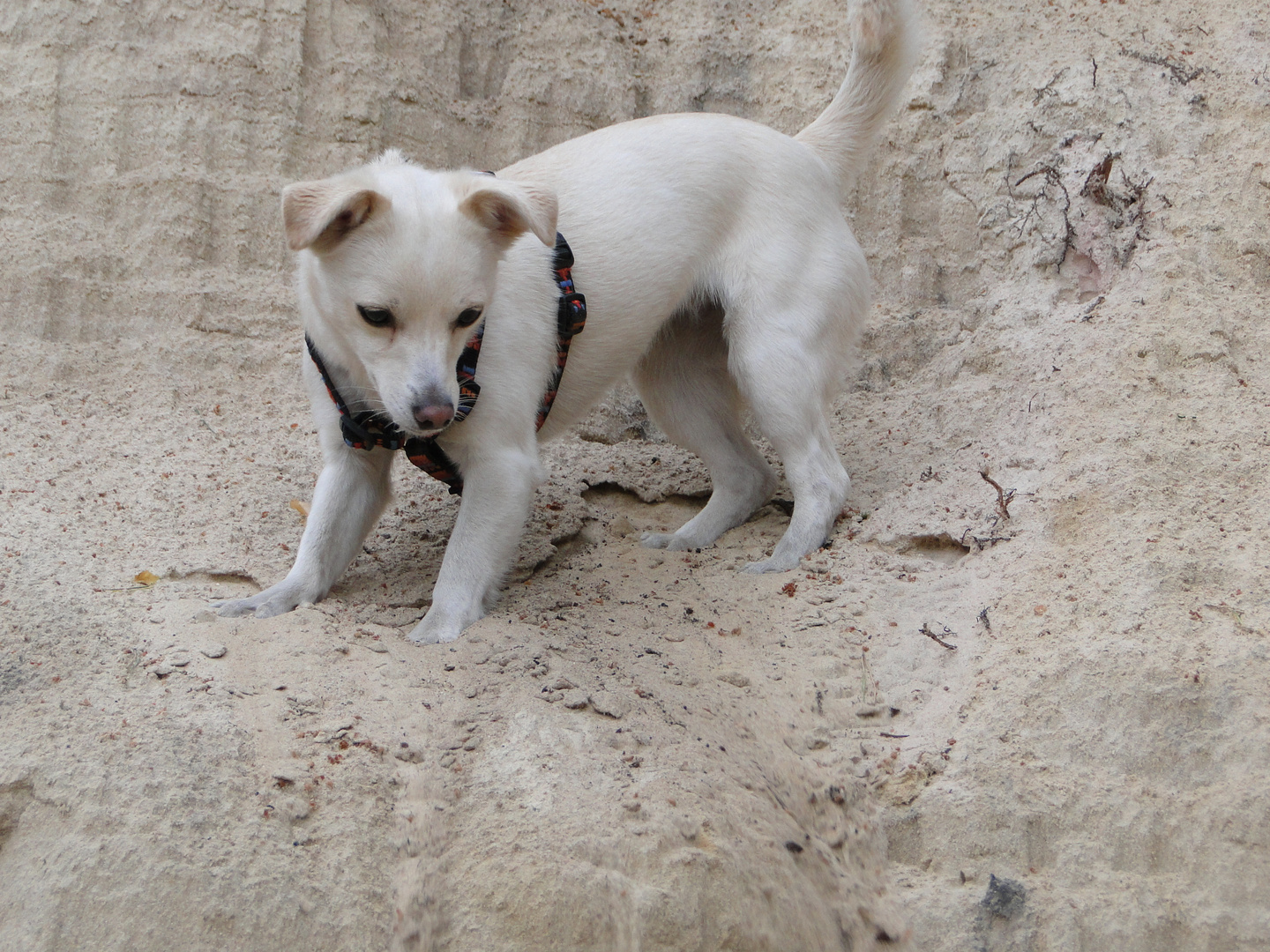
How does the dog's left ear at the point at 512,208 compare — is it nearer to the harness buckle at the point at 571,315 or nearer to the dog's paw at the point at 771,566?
the harness buckle at the point at 571,315

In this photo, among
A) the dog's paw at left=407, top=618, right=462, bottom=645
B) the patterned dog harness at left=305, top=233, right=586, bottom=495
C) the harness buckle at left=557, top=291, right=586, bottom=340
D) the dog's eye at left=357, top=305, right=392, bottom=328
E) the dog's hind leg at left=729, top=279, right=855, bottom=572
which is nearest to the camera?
the dog's eye at left=357, top=305, right=392, bottom=328

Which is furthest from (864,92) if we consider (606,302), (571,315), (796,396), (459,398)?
(459,398)

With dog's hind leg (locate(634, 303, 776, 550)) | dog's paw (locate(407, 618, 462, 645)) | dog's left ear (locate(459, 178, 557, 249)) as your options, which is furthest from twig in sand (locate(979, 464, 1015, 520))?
dog's paw (locate(407, 618, 462, 645))

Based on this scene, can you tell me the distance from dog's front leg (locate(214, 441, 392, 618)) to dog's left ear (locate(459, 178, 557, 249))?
970mm

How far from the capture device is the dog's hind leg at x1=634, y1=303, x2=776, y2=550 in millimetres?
4469

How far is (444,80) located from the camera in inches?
226

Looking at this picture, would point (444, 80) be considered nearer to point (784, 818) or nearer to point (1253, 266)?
point (1253, 266)

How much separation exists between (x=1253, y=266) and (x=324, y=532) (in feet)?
12.6

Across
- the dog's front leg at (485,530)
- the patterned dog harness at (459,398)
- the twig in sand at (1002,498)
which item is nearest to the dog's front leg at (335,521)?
the patterned dog harness at (459,398)

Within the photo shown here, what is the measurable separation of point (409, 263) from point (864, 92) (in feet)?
7.70

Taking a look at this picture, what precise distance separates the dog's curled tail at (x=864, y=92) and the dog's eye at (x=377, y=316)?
216 cm

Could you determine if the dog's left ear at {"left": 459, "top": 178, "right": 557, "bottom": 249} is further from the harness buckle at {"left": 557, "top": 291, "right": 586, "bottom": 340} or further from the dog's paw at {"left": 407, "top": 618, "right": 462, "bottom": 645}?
the dog's paw at {"left": 407, "top": 618, "right": 462, "bottom": 645}

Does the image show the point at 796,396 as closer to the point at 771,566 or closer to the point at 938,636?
the point at 771,566

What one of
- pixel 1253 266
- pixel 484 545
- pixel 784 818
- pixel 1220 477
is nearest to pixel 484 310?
pixel 484 545
